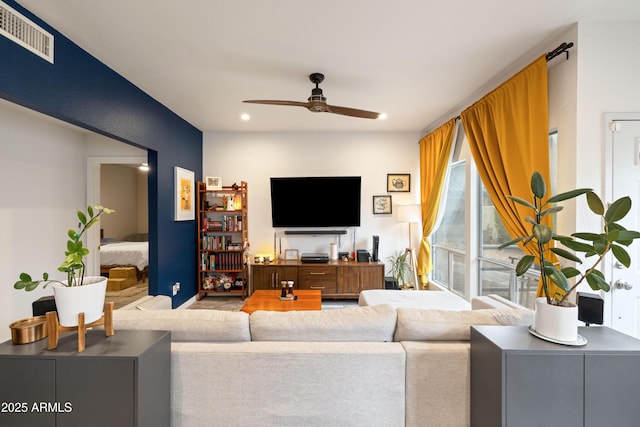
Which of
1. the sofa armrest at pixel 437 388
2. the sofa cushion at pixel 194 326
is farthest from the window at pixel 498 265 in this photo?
the sofa cushion at pixel 194 326

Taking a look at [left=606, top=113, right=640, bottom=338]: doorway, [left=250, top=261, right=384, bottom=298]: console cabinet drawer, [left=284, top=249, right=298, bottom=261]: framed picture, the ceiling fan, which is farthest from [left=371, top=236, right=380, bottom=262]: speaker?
[left=606, top=113, right=640, bottom=338]: doorway

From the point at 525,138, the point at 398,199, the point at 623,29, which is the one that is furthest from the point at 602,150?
the point at 398,199

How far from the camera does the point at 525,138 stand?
2354mm

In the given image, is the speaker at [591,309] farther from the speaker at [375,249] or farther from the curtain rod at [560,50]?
the speaker at [375,249]

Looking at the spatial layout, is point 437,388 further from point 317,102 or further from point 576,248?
point 317,102

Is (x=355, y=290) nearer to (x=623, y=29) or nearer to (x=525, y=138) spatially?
(x=525, y=138)

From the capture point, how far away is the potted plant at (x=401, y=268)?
460 cm

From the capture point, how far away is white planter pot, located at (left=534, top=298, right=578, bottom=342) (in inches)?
51.3

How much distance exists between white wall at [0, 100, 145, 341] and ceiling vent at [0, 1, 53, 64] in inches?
71.5

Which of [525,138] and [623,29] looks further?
[525,138]

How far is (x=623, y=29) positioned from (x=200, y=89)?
3.60 m

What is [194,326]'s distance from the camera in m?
1.54

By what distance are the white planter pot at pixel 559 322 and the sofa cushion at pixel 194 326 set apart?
1489 millimetres

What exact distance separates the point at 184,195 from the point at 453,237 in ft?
13.0
